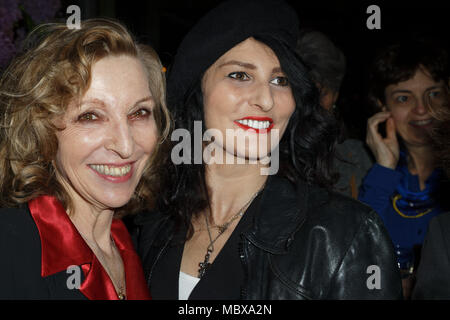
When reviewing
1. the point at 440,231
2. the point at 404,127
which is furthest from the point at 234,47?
the point at 404,127

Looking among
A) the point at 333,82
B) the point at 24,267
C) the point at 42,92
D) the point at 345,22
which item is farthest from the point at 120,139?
the point at 345,22

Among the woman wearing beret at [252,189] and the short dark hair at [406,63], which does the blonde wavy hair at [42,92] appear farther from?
the short dark hair at [406,63]

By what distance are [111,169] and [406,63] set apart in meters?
2.59

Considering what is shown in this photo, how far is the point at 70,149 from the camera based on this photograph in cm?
191

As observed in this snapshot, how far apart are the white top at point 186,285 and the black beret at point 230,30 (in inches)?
39.3

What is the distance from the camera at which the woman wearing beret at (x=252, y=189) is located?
200 centimetres

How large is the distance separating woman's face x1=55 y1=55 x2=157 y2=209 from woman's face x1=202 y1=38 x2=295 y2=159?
1.32ft

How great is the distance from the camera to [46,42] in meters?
1.94

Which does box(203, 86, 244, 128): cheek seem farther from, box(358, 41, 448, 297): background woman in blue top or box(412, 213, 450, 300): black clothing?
box(358, 41, 448, 297): background woman in blue top

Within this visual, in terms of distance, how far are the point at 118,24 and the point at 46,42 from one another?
0.32 meters

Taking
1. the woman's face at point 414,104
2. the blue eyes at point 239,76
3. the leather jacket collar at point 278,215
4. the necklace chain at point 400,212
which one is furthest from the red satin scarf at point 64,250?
the woman's face at point 414,104

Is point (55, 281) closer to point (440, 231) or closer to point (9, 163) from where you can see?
point (9, 163)

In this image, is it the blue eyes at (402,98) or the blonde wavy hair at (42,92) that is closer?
the blonde wavy hair at (42,92)
